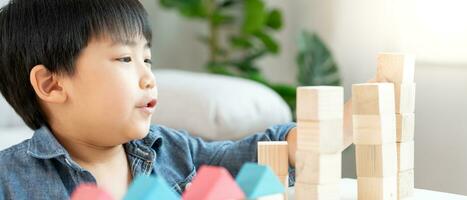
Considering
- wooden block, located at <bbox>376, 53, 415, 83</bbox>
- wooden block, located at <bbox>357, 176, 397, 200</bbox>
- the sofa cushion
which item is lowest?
the sofa cushion

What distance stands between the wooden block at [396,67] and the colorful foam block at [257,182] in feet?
0.82

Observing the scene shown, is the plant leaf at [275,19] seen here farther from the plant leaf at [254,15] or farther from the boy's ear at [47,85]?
the boy's ear at [47,85]

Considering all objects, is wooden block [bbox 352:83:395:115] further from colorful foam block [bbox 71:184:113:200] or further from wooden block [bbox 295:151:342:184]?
colorful foam block [bbox 71:184:113:200]

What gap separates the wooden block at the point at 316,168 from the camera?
0.68m

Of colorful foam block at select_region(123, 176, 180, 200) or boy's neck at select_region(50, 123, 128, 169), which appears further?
boy's neck at select_region(50, 123, 128, 169)

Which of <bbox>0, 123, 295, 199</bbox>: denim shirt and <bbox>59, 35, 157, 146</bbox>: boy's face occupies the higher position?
<bbox>59, 35, 157, 146</bbox>: boy's face

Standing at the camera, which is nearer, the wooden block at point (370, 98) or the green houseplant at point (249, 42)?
the wooden block at point (370, 98)

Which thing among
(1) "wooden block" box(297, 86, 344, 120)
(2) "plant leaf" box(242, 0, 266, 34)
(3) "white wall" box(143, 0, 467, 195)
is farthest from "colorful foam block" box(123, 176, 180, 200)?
(2) "plant leaf" box(242, 0, 266, 34)

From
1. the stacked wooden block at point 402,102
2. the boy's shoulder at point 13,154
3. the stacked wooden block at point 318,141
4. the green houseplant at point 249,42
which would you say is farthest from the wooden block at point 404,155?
the green houseplant at point 249,42

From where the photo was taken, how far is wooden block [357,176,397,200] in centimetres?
74

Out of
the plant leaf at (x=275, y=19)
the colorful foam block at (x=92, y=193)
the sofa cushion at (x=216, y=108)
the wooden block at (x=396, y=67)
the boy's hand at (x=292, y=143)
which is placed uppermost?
the plant leaf at (x=275, y=19)

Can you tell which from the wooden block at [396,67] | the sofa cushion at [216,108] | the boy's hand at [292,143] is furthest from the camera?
the sofa cushion at [216,108]

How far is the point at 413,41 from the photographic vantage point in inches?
76.5

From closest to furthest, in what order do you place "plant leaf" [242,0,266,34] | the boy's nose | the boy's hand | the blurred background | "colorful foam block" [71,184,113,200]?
1. "colorful foam block" [71,184,113,200]
2. the boy's hand
3. the boy's nose
4. the blurred background
5. "plant leaf" [242,0,266,34]
